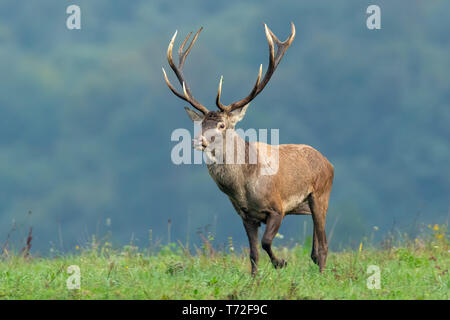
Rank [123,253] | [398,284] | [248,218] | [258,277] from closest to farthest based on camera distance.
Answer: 1. [258,277]
2. [398,284]
3. [248,218]
4. [123,253]

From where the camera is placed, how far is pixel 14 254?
9.61 metres

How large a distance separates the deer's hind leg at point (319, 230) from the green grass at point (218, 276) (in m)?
0.14

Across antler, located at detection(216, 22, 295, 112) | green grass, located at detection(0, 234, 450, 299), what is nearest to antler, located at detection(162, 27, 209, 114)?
antler, located at detection(216, 22, 295, 112)

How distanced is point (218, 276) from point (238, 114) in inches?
75.0

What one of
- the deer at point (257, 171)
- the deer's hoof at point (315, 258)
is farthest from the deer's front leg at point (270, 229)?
the deer's hoof at point (315, 258)

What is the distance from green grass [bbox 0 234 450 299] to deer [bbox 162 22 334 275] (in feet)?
1.61

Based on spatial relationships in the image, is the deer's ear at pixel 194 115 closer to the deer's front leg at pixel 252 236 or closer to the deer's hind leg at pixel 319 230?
the deer's front leg at pixel 252 236

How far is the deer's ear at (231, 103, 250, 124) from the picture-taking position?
791 cm

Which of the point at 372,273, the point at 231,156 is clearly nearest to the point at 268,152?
the point at 231,156

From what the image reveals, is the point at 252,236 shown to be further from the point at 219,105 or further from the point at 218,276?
the point at 219,105

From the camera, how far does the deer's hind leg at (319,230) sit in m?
8.89

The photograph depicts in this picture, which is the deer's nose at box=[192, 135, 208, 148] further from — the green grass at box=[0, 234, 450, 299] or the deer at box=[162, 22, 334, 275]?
the green grass at box=[0, 234, 450, 299]
